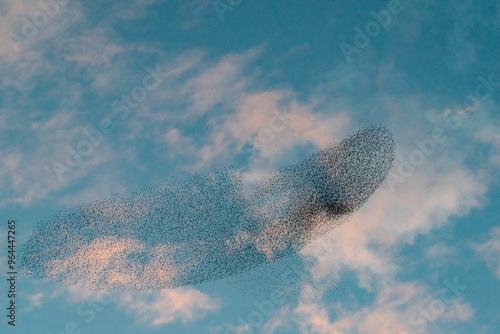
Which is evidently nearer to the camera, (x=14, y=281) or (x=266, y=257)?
(x=14, y=281)

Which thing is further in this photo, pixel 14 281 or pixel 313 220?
pixel 313 220

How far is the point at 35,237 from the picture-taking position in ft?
108

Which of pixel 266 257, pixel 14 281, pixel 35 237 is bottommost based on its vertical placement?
pixel 266 257

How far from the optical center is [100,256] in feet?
111

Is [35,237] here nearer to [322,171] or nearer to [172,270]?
[172,270]

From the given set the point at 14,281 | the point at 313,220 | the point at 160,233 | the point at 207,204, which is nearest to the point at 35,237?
the point at 14,281

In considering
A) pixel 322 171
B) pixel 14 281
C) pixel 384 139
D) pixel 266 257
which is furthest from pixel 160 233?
pixel 384 139

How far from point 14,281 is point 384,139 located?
82.6 feet

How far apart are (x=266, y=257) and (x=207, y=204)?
523 cm

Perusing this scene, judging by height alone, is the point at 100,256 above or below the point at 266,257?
above

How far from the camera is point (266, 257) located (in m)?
34.4

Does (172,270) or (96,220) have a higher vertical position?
(96,220)

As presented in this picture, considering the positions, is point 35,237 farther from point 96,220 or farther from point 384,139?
point 384,139

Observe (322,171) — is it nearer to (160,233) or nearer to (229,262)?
(229,262)
